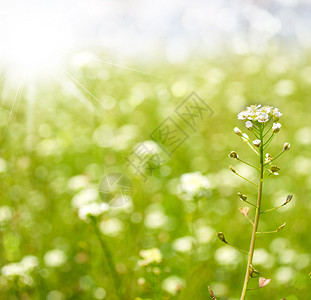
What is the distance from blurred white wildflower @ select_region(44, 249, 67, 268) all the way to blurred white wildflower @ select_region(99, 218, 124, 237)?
1.07 feet

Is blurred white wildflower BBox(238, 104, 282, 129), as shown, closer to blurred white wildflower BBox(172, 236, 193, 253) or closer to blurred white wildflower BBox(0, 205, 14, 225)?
blurred white wildflower BBox(172, 236, 193, 253)

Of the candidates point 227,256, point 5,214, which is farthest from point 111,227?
point 227,256

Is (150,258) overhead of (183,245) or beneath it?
beneath

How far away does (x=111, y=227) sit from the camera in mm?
2828

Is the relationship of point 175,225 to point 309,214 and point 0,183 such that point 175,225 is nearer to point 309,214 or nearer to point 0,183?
point 309,214

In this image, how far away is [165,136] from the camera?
4.38 metres

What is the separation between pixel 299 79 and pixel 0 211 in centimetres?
480

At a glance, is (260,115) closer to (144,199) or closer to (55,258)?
(55,258)

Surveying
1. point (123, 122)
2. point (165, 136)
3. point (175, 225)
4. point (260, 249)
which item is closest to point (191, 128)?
point (165, 136)

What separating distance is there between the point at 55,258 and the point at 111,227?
0.45m

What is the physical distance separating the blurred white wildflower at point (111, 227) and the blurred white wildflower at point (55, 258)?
0.33 m

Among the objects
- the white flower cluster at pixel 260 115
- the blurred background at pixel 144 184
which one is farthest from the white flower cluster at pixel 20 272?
the white flower cluster at pixel 260 115

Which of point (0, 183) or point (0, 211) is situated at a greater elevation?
point (0, 183)

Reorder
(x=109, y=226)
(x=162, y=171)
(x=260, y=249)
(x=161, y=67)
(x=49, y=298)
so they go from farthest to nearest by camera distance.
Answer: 1. (x=161, y=67)
2. (x=162, y=171)
3. (x=109, y=226)
4. (x=260, y=249)
5. (x=49, y=298)
